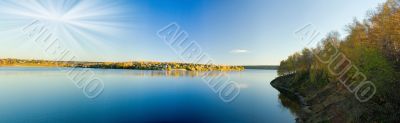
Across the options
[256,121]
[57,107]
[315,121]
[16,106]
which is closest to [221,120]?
[256,121]

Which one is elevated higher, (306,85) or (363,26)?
(363,26)

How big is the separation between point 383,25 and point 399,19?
3.34 meters

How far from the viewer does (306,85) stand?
63312mm

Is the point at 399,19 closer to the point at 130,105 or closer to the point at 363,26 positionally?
the point at 363,26

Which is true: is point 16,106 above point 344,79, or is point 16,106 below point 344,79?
below

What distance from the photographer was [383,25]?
1131 inches

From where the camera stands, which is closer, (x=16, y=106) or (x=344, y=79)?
(x=16, y=106)

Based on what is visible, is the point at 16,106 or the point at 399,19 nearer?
the point at 399,19

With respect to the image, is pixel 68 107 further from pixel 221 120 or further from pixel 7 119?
pixel 221 120

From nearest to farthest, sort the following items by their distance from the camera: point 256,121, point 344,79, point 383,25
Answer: point 383,25
point 256,121
point 344,79

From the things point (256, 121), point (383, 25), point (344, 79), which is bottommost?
point (256, 121)

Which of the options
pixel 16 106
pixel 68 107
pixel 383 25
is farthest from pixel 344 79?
pixel 16 106

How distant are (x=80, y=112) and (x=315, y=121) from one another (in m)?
31.0

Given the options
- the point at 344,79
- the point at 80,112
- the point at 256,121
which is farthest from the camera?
the point at 344,79
